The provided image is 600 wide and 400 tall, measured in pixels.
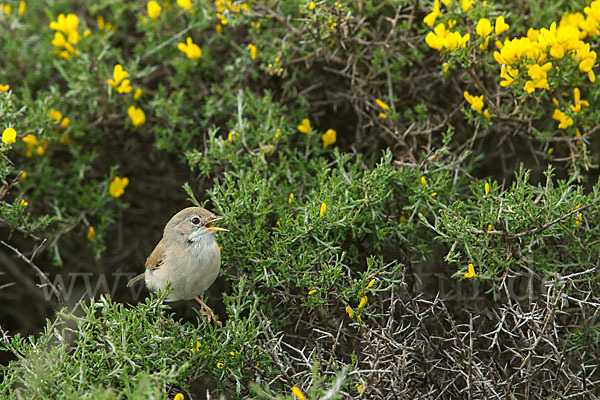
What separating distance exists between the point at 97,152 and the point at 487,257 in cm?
274

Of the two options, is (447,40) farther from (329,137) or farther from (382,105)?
(329,137)

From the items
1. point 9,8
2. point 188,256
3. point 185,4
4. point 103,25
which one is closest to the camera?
point 188,256

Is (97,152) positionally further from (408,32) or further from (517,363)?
(517,363)

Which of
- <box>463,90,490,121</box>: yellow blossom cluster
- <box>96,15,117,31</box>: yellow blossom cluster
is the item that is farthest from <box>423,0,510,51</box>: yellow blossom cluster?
<box>96,15,117,31</box>: yellow blossom cluster

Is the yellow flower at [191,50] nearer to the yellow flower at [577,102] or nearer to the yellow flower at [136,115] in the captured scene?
the yellow flower at [136,115]

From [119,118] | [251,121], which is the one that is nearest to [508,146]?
[251,121]

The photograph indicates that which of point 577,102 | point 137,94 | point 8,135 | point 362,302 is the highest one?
point 8,135

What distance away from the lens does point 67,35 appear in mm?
4195

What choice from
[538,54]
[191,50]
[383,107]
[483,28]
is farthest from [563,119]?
[191,50]

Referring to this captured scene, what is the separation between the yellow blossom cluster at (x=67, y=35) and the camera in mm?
4109

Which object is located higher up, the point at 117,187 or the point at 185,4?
the point at 185,4

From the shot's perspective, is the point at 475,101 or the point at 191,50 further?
the point at 191,50

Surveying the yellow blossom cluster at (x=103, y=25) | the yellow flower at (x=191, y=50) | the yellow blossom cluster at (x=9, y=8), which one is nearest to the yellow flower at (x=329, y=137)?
the yellow flower at (x=191, y=50)

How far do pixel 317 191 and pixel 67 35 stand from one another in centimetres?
212
